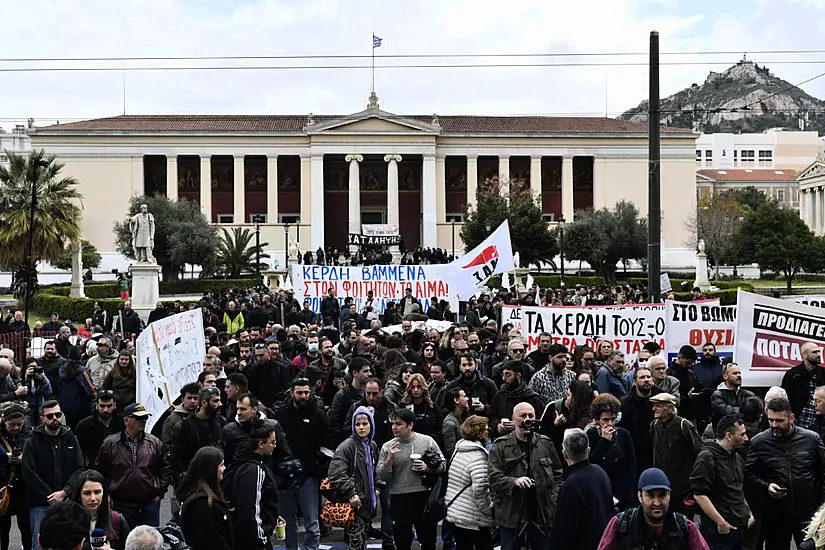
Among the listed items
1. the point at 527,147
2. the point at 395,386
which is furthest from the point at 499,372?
the point at 527,147

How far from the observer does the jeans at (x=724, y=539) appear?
723 centimetres

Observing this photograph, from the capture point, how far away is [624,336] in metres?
13.8

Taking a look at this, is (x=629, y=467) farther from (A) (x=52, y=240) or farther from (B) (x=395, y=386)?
(A) (x=52, y=240)

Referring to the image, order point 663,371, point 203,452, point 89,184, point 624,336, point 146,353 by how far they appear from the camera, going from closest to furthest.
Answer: point 203,452, point 663,371, point 146,353, point 624,336, point 89,184

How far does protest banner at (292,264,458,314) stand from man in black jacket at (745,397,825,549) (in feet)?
45.6

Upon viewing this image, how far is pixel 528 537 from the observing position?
7.39m

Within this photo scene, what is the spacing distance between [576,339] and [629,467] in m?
6.20

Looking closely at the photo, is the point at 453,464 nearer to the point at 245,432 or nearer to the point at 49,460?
the point at 245,432

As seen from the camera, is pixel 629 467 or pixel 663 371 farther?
pixel 663 371

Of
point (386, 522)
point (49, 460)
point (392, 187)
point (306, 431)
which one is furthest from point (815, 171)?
point (49, 460)

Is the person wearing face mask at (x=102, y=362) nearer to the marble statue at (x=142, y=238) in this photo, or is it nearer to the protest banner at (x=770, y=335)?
the protest banner at (x=770, y=335)

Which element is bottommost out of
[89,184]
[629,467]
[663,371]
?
[629,467]

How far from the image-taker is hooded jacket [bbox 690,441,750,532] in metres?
7.12

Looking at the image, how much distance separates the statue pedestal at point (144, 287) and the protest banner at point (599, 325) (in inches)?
602
